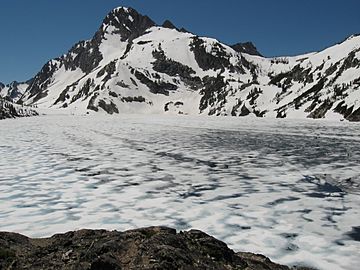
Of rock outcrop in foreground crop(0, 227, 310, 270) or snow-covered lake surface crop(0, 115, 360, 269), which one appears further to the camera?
snow-covered lake surface crop(0, 115, 360, 269)

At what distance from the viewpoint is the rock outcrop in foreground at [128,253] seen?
4.94 m

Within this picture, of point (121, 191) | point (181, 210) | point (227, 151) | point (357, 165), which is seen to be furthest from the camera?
point (227, 151)

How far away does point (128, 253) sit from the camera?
5.23 m

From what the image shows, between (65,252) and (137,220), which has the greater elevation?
(65,252)

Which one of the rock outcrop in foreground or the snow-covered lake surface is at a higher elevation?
the rock outcrop in foreground

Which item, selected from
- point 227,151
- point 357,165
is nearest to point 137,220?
point 357,165

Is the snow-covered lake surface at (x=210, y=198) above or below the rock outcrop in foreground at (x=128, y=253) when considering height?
below

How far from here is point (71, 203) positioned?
10.3m

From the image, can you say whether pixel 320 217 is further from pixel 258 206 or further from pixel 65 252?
pixel 65 252

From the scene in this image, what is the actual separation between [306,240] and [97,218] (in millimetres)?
4587

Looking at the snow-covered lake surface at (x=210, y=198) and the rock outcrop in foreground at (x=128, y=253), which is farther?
the snow-covered lake surface at (x=210, y=198)

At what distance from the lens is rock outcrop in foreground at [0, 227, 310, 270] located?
4941 millimetres

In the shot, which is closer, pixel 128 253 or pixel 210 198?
pixel 128 253

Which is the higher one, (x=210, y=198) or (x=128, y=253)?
(x=128, y=253)
